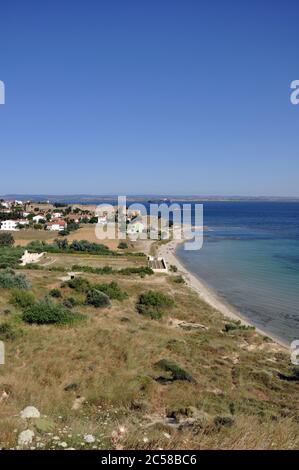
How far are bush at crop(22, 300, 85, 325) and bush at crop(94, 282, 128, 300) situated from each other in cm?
549

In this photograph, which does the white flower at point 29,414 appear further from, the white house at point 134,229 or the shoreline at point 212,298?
the white house at point 134,229

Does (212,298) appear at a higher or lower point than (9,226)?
lower

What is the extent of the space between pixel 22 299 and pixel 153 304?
7016 millimetres

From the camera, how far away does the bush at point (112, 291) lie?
71.3 ft

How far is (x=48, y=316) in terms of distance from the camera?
601 inches

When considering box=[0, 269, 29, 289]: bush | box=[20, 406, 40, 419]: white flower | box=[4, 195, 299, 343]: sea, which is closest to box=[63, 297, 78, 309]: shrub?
box=[0, 269, 29, 289]: bush

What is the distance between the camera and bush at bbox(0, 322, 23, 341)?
12.7 m

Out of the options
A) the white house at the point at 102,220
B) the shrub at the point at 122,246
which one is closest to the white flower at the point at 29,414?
A: the shrub at the point at 122,246

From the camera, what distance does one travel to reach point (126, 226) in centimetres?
6925

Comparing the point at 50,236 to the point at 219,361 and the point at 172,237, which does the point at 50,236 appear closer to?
the point at 172,237

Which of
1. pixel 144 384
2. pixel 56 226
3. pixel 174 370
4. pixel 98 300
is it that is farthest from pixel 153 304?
pixel 56 226

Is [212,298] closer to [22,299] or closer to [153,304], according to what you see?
[153,304]

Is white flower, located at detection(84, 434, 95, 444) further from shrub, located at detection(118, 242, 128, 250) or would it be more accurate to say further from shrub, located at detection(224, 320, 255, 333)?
shrub, located at detection(118, 242, 128, 250)
